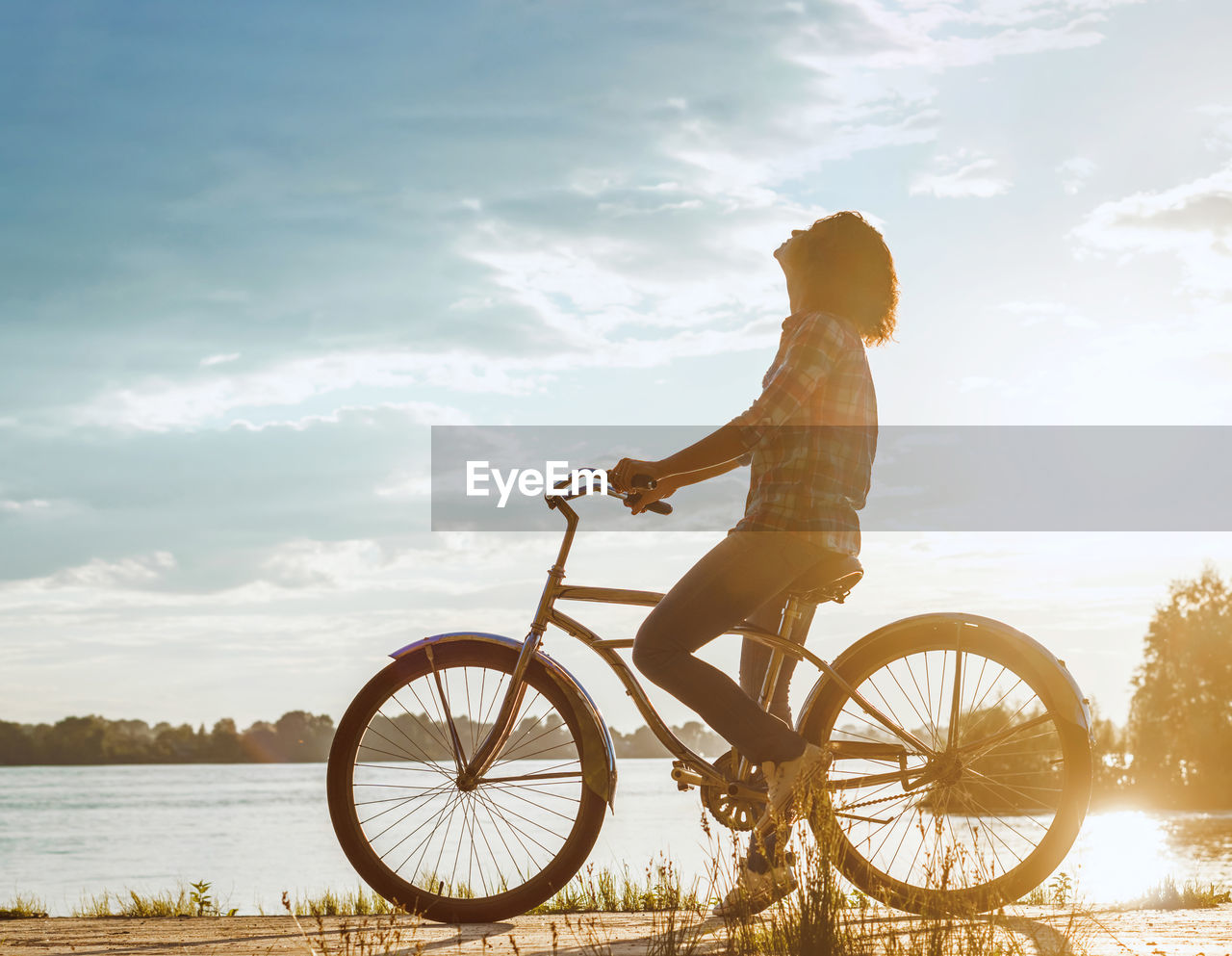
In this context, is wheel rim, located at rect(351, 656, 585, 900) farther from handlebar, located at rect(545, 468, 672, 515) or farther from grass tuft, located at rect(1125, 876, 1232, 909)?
grass tuft, located at rect(1125, 876, 1232, 909)

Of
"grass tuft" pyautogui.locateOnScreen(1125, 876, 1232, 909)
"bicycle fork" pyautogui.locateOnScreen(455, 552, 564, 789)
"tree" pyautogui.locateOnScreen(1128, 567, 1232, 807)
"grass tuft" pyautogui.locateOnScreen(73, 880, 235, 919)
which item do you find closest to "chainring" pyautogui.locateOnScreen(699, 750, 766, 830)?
"bicycle fork" pyautogui.locateOnScreen(455, 552, 564, 789)

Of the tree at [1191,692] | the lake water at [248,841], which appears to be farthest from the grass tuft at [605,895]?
the tree at [1191,692]

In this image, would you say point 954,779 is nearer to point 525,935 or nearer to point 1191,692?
point 525,935

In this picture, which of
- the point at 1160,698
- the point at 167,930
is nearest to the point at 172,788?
the point at 1160,698

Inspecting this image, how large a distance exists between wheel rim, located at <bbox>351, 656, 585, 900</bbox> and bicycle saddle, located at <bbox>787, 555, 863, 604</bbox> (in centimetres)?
108

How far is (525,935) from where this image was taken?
12.6 ft

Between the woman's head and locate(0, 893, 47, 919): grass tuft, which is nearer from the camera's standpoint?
the woman's head

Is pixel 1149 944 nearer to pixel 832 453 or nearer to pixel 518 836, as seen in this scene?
pixel 832 453

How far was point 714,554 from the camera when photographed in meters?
3.79


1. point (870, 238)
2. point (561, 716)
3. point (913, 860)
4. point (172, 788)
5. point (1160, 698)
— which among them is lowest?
point (172, 788)

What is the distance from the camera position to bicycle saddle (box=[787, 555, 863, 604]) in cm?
384

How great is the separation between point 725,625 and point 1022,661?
1176mm

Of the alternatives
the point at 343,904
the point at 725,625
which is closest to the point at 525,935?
the point at 725,625

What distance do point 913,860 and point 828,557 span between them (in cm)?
116
